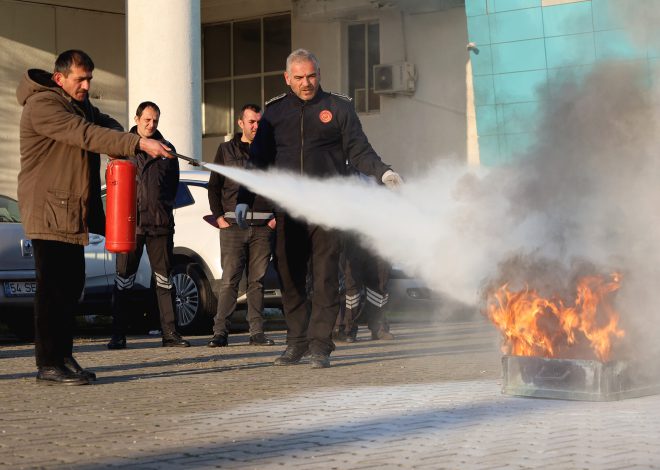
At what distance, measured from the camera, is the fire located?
26.1ft

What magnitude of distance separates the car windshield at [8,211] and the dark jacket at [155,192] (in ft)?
7.17

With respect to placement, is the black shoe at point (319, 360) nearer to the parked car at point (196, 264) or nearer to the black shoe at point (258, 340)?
the black shoe at point (258, 340)

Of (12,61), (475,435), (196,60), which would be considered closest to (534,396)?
(475,435)

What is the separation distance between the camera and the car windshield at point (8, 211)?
1434 cm

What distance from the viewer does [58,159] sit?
9.02 metres

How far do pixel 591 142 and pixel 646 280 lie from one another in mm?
1069

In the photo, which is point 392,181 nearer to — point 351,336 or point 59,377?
point 59,377

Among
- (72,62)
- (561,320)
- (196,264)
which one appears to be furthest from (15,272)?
(561,320)

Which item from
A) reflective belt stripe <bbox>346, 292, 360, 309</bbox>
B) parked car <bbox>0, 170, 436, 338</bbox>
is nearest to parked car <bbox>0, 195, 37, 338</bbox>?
parked car <bbox>0, 170, 436, 338</bbox>

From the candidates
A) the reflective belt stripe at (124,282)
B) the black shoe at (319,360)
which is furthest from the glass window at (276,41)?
the black shoe at (319,360)

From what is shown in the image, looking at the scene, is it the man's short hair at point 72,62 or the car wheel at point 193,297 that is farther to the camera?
the car wheel at point 193,297

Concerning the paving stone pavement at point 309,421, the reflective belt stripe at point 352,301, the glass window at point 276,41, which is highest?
the glass window at point 276,41

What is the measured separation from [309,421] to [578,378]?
178cm

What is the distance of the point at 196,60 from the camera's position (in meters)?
20.1
